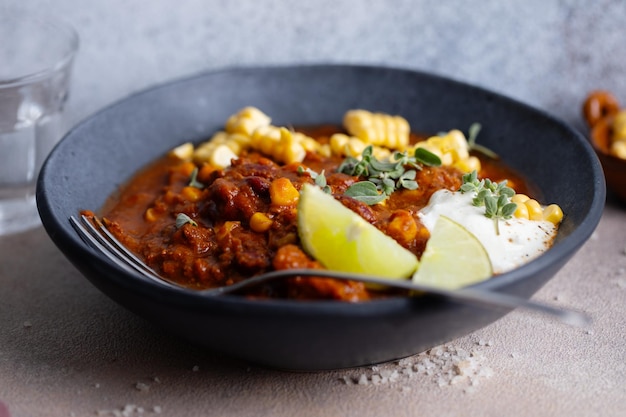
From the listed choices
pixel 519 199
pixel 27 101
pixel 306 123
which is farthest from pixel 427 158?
pixel 27 101

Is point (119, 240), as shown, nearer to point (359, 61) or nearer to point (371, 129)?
point (371, 129)

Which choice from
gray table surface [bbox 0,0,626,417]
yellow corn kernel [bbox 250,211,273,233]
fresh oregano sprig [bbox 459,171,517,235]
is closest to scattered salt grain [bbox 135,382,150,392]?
gray table surface [bbox 0,0,626,417]

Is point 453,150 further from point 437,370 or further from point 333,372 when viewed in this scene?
point 333,372

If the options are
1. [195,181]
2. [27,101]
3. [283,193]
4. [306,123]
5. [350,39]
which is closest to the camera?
[283,193]

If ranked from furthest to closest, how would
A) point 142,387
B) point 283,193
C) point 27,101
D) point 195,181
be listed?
1. point 27,101
2. point 195,181
3. point 283,193
4. point 142,387

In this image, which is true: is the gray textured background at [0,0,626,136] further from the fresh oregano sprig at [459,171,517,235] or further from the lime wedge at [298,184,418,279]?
the lime wedge at [298,184,418,279]

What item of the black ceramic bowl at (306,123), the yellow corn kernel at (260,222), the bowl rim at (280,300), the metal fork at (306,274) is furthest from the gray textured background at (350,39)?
the yellow corn kernel at (260,222)

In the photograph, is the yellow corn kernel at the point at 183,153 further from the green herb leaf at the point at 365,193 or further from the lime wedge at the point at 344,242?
the lime wedge at the point at 344,242
